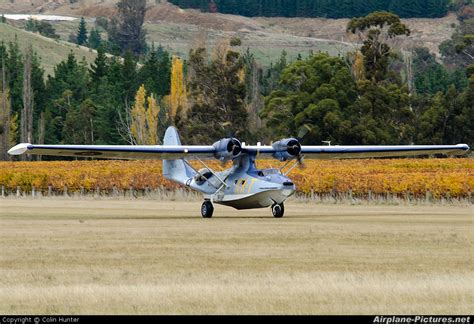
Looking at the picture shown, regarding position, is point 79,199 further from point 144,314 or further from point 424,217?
point 144,314

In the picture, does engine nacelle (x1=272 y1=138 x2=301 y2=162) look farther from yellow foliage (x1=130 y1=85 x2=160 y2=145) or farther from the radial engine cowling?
yellow foliage (x1=130 y1=85 x2=160 y2=145)

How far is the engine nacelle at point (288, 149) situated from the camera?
43375mm

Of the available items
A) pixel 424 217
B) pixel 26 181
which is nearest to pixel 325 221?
pixel 424 217

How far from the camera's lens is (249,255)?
87.4 feet

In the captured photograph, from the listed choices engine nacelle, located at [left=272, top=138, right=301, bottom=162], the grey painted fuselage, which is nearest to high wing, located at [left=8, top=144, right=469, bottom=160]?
engine nacelle, located at [left=272, top=138, right=301, bottom=162]

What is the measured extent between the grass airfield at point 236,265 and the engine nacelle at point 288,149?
9.92 ft

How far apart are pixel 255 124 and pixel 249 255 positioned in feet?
344

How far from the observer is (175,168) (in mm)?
48688

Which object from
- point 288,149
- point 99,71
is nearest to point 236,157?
point 288,149

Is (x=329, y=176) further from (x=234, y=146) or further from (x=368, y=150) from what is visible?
(x=234, y=146)

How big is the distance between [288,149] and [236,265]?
63.3 feet

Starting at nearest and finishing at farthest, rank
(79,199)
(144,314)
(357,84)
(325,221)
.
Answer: (144,314) → (325,221) → (79,199) → (357,84)

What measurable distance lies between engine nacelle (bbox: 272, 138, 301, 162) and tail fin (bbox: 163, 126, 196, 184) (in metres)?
4.88

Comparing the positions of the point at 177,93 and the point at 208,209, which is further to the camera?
the point at 177,93
